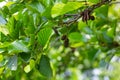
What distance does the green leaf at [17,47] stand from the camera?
1.38 meters

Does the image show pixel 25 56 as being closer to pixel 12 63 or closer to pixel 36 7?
pixel 12 63

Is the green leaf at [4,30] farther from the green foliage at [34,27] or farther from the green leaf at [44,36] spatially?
the green leaf at [44,36]

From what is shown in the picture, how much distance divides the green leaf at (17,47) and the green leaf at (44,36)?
0.06 m

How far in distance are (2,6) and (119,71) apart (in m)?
2.52

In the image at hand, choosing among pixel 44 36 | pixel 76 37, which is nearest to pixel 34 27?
pixel 44 36

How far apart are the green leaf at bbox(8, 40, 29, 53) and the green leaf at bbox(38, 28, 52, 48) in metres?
0.06

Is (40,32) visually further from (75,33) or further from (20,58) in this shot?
(75,33)

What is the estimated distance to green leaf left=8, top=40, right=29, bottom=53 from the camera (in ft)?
4.53

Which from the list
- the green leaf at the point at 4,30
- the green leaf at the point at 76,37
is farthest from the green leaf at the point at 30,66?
the green leaf at the point at 76,37

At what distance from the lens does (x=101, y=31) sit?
2012 millimetres

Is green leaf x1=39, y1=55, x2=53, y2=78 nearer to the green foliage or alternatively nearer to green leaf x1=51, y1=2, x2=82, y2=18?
the green foliage

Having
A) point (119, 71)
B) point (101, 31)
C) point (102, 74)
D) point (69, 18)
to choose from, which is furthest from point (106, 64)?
point (102, 74)

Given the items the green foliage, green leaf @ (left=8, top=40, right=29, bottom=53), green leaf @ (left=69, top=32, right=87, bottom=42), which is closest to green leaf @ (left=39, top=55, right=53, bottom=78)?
the green foliage

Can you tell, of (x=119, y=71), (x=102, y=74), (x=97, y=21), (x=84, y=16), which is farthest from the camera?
(x=102, y=74)
